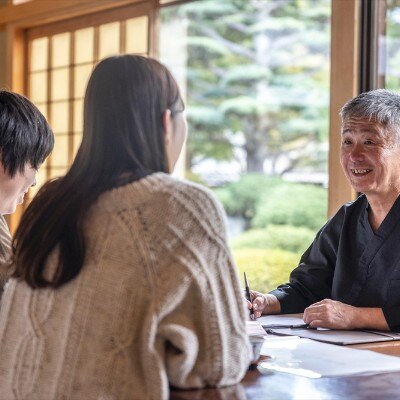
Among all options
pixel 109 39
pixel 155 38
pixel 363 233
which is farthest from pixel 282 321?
pixel 109 39

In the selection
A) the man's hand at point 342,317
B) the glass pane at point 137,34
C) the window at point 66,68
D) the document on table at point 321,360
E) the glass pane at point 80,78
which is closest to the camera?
the document on table at point 321,360

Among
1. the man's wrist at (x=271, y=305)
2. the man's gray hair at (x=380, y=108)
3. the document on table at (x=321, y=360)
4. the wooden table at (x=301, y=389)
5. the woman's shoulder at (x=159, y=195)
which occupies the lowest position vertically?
the wooden table at (x=301, y=389)

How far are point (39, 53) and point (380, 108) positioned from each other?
407 cm

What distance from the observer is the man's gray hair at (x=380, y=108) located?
2.66 metres

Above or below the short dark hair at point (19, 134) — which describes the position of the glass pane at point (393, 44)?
above

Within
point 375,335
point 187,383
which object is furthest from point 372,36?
point 187,383

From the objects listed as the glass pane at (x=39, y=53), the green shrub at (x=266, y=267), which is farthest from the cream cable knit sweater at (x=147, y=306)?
the green shrub at (x=266, y=267)

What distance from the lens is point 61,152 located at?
6.13m

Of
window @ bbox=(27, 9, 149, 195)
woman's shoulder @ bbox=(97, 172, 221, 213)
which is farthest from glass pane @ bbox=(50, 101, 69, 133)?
woman's shoulder @ bbox=(97, 172, 221, 213)

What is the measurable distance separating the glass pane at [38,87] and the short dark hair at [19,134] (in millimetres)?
4099

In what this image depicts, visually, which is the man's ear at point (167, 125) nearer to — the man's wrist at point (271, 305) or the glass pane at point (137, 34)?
the man's wrist at point (271, 305)

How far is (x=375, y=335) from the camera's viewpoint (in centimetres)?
230

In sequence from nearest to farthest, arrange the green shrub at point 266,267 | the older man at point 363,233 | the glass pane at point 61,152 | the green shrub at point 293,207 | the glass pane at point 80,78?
the older man at point 363,233, the glass pane at point 80,78, the glass pane at point 61,152, the green shrub at point 266,267, the green shrub at point 293,207

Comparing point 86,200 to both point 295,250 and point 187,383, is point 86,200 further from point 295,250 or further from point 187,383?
point 295,250
